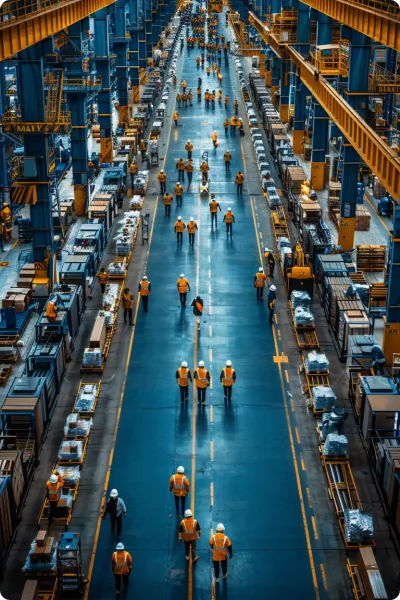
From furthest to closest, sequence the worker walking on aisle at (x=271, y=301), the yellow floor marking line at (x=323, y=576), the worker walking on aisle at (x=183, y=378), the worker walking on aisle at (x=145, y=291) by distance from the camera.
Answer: the worker walking on aisle at (x=145, y=291) < the worker walking on aisle at (x=271, y=301) < the worker walking on aisle at (x=183, y=378) < the yellow floor marking line at (x=323, y=576)

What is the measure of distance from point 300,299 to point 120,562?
1954cm

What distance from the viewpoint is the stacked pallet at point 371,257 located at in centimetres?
4388

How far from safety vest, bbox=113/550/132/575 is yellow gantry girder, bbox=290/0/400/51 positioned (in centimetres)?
2079

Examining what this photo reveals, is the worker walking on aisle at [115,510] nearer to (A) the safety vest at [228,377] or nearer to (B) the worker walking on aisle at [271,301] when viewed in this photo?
(A) the safety vest at [228,377]

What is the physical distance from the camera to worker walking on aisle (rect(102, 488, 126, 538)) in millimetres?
24047

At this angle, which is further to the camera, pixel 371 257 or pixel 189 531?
pixel 371 257

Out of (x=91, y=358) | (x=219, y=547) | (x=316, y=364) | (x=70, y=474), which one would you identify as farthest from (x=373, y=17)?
(x=219, y=547)

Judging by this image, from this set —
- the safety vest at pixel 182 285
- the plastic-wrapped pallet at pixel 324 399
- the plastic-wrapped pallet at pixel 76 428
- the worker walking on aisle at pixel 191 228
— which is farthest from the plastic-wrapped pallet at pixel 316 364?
the worker walking on aisle at pixel 191 228

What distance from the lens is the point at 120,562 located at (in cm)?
2186

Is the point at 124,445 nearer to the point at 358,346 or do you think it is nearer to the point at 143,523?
the point at 143,523

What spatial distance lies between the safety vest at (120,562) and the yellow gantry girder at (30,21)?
18561mm

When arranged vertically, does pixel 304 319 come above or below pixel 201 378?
below

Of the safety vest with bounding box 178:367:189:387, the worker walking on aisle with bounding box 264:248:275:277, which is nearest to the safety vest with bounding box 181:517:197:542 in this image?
the safety vest with bounding box 178:367:189:387

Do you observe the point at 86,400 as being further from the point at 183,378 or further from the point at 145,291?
the point at 145,291
